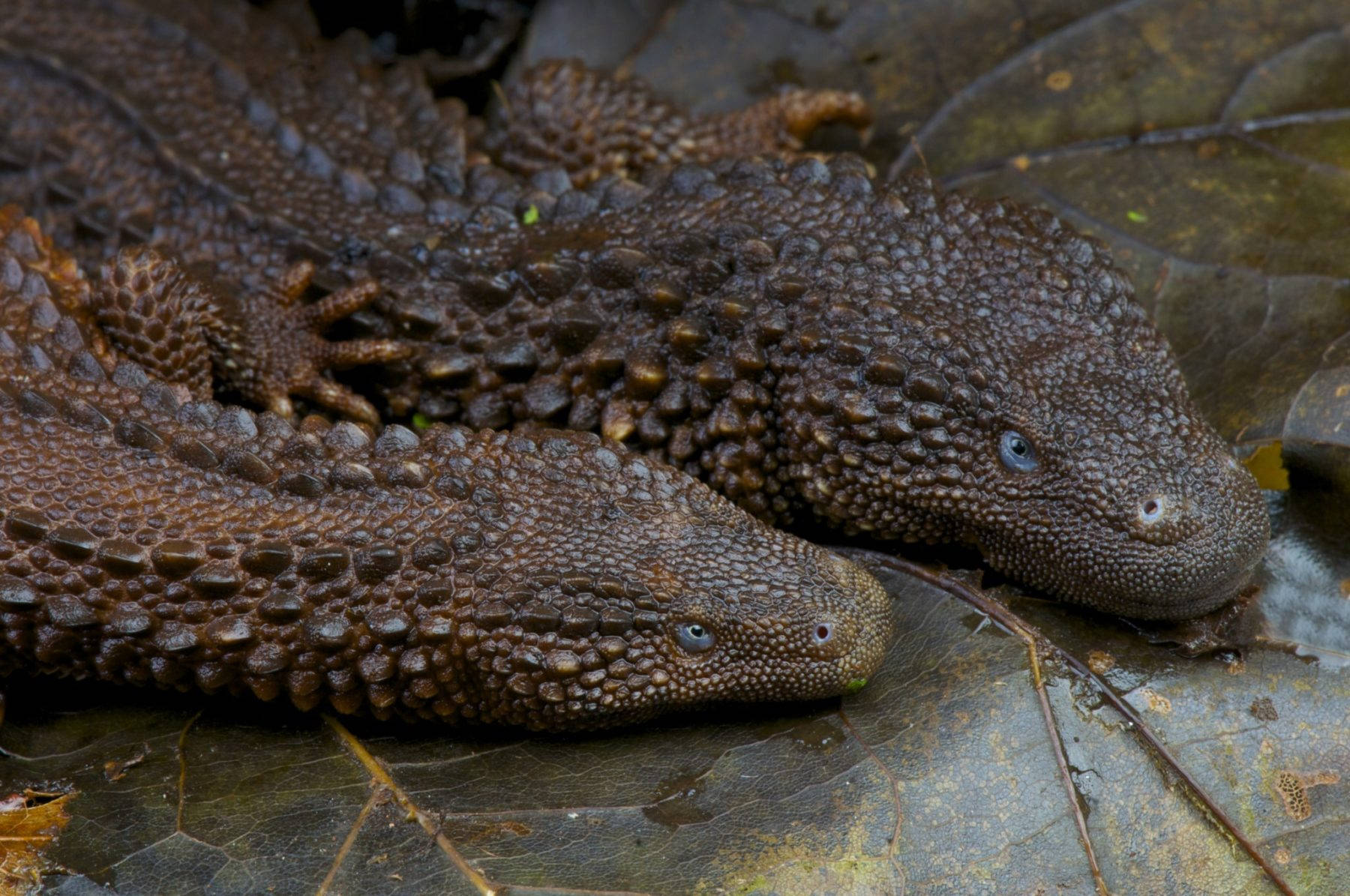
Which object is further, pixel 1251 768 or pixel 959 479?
pixel 959 479

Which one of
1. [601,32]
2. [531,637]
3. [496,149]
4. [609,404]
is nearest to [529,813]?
[531,637]

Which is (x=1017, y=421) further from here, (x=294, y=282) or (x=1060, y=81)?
(x=294, y=282)

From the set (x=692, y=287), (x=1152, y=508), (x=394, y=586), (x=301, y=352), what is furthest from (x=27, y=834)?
(x=1152, y=508)

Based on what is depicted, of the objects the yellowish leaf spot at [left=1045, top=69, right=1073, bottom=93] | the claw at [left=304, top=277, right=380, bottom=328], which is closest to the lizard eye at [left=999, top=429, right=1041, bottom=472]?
the yellowish leaf spot at [left=1045, top=69, right=1073, bottom=93]

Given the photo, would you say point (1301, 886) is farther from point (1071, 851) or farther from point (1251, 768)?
point (1071, 851)

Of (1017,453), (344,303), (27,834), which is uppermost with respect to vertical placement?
(344,303)

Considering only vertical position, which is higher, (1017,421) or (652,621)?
(1017,421)

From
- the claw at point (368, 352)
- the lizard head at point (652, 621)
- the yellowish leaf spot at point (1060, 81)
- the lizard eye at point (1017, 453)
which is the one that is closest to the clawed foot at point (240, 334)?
the claw at point (368, 352)

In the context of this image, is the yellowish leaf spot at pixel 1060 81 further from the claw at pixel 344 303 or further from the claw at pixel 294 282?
the claw at pixel 294 282
